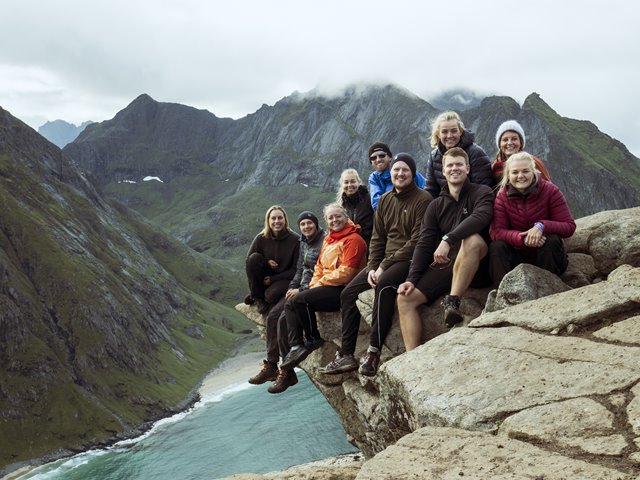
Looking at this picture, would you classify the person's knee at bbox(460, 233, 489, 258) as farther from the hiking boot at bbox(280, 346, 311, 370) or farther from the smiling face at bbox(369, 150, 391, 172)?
the hiking boot at bbox(280, 346, 311, 370)

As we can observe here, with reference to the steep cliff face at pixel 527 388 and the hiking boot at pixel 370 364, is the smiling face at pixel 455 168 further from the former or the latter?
the hiking boot at pixel 370 364

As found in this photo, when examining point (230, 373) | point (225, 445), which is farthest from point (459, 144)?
point (230, 373)

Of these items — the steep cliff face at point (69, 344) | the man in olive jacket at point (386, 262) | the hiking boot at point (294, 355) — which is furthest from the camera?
the steep cliff face at point (69, 344)

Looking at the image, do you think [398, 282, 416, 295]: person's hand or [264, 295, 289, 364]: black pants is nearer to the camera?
[398, 282, 416, 295]: person's hand

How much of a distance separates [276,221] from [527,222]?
9.08 meters

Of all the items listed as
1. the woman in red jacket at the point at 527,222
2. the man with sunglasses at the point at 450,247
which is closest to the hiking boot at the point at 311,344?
the man with sunglasses at the point at 450,247

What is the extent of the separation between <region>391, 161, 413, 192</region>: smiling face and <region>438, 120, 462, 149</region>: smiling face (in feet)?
4.31

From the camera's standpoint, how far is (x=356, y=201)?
17.5 metres

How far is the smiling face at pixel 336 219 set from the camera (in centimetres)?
1580

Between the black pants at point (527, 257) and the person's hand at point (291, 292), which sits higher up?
the person's hand at point (291, 292)

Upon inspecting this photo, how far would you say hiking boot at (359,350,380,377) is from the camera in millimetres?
13391

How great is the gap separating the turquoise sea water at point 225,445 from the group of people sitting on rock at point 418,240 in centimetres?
8412

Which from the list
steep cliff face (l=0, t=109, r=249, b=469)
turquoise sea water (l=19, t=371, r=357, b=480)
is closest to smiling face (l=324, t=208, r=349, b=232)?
turquoise sea water (l=19, t=371, r=357, b=480)

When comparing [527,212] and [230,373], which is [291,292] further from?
[230,373]
